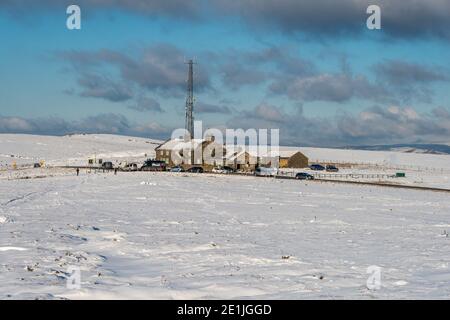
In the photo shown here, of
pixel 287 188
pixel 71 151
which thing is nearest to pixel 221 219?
pixel 287 188

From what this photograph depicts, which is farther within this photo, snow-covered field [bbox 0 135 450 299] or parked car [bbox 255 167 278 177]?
parked car [bbox 255 167 278 177]

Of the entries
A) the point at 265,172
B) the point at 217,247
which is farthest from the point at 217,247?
the point at 265,172

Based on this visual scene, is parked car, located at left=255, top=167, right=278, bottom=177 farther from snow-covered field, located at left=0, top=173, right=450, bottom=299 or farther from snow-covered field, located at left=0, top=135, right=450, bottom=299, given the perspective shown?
snow-covered field, located at left=0, top=173, right=450, bottom=299

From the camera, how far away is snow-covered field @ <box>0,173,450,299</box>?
14305 millimetres

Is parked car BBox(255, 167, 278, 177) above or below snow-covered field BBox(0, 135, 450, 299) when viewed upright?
above

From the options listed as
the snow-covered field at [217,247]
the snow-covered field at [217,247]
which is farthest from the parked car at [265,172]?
the snow-covered field at [217,247]

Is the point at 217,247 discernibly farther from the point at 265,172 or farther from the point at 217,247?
the point at 265,172

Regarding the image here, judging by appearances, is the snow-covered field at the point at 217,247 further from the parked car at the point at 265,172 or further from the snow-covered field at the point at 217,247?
the parked car at the point at 265,172

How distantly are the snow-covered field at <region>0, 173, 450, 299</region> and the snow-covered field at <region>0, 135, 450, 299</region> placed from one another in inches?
1.8

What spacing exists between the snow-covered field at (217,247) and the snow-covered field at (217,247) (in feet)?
0.15

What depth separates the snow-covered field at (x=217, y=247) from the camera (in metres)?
14.3

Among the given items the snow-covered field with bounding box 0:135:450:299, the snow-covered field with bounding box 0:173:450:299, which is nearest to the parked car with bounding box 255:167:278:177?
the snow-covered field with bounding box 0:135:450:299

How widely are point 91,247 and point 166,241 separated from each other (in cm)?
307
